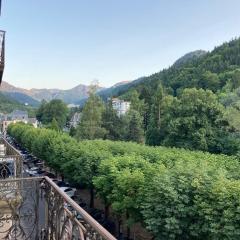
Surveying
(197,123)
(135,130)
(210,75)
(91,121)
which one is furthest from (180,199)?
(210,75)

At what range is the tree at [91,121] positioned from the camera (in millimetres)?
56406

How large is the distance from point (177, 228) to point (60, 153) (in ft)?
65.3

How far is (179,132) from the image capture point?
41.1 metres

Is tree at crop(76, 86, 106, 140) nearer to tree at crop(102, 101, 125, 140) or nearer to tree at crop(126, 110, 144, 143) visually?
tree at crop(102, 101, 125, 140)

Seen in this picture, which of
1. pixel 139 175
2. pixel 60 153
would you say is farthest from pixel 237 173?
pixel 60 153

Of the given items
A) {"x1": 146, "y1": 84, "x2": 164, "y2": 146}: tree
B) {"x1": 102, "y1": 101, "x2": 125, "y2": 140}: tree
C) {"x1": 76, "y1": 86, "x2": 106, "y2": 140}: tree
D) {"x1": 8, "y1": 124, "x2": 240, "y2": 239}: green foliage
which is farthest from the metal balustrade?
{"x1": 102, "y1": 101, "x2": 125, "y2": 140}: tree

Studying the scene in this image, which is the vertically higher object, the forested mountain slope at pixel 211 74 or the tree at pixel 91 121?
the forested mountain slope at pixel 211 74

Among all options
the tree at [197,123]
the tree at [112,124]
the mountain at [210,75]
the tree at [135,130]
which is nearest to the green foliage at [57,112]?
the mountain at [210,75]

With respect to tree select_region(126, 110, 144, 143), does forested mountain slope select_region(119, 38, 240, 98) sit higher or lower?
higher

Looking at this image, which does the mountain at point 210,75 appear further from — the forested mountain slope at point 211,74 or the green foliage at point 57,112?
the green foliage at point 57,112

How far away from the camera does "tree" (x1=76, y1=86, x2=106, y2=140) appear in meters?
56.4

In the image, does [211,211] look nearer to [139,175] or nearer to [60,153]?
[139,175]

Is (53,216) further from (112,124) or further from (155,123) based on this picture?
(112,124)

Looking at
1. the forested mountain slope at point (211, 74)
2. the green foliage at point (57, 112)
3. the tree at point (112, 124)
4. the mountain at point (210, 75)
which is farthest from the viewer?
the green foliage at point (57, 112)
